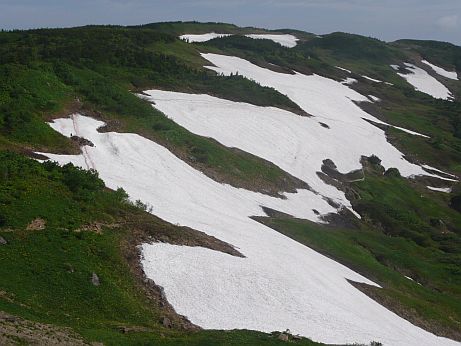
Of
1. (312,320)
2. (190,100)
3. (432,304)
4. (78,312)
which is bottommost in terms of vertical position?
(432,304)

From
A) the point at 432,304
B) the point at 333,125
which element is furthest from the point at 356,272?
the point at 333,125

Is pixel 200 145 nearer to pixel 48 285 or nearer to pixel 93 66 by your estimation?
pixel 93 66

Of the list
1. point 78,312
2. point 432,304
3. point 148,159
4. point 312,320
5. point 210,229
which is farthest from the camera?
point 148,159

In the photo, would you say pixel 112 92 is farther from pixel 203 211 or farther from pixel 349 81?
pixel 349 81

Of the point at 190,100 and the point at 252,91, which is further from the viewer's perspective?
the point at 252,91

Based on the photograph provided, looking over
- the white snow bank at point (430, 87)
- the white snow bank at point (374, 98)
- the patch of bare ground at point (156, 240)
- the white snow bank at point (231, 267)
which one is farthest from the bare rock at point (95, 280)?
the white snow bank at point (430, 87)

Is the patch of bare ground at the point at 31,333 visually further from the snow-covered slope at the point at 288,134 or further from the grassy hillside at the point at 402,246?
the snow-covered slope at the point at 288,134
